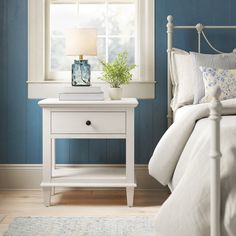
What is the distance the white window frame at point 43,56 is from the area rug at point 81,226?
113 cm

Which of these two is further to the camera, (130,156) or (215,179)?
(130,156)

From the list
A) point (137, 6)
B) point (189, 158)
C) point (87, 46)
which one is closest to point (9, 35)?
point (87, 46)

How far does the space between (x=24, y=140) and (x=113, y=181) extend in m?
0.87

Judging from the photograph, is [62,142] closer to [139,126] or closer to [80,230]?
[139,126]

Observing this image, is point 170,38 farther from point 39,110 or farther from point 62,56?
point 39,110

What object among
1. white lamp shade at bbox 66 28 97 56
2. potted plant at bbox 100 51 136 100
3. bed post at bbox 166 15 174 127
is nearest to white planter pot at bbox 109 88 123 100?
potted plant at bbox 100 51 136 100

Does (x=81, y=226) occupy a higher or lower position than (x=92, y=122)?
lower

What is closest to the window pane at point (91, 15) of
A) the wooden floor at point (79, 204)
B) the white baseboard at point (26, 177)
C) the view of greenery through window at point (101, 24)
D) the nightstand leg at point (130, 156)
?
the view of greenery through window at point (101, 24)

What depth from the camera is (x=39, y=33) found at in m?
4.13

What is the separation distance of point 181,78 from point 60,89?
2.99 feet

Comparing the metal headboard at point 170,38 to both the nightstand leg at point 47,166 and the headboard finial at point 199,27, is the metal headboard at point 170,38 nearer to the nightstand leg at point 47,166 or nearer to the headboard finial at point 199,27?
the headboard finial at point 199,27

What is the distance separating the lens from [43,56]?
4145 millimetres

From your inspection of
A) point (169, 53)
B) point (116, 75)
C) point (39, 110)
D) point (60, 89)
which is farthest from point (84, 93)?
point (169, 53)

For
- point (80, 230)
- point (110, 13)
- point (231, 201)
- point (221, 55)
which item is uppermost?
point (110, 13)
